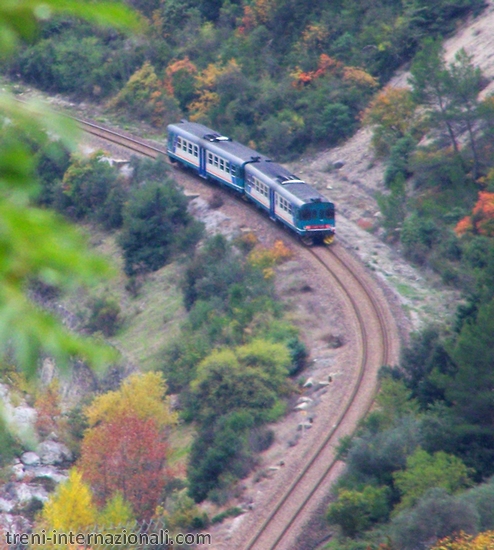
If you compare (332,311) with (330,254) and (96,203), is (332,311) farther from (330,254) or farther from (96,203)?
(96,203)

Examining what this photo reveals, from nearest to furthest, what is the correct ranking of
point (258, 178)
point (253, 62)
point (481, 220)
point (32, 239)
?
point (32, 239) < point (481, 220) < point (258, 178) < point (253, 62)

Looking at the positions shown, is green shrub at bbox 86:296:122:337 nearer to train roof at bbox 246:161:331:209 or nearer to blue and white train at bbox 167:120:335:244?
blue and white train at bbox 167:120:335:244

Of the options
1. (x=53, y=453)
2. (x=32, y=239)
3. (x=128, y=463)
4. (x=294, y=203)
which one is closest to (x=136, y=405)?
(x=128, y=463)

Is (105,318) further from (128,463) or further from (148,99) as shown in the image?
(148,99)

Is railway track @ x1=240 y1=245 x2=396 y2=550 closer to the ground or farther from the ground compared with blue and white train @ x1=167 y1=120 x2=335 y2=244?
closer to the ground

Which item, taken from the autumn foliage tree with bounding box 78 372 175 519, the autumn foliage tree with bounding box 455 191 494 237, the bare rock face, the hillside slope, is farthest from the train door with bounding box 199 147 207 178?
the bare rock face

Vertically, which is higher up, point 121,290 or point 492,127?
point 492,127

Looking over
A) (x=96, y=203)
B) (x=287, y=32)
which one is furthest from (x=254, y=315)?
(x=287, y=32)
